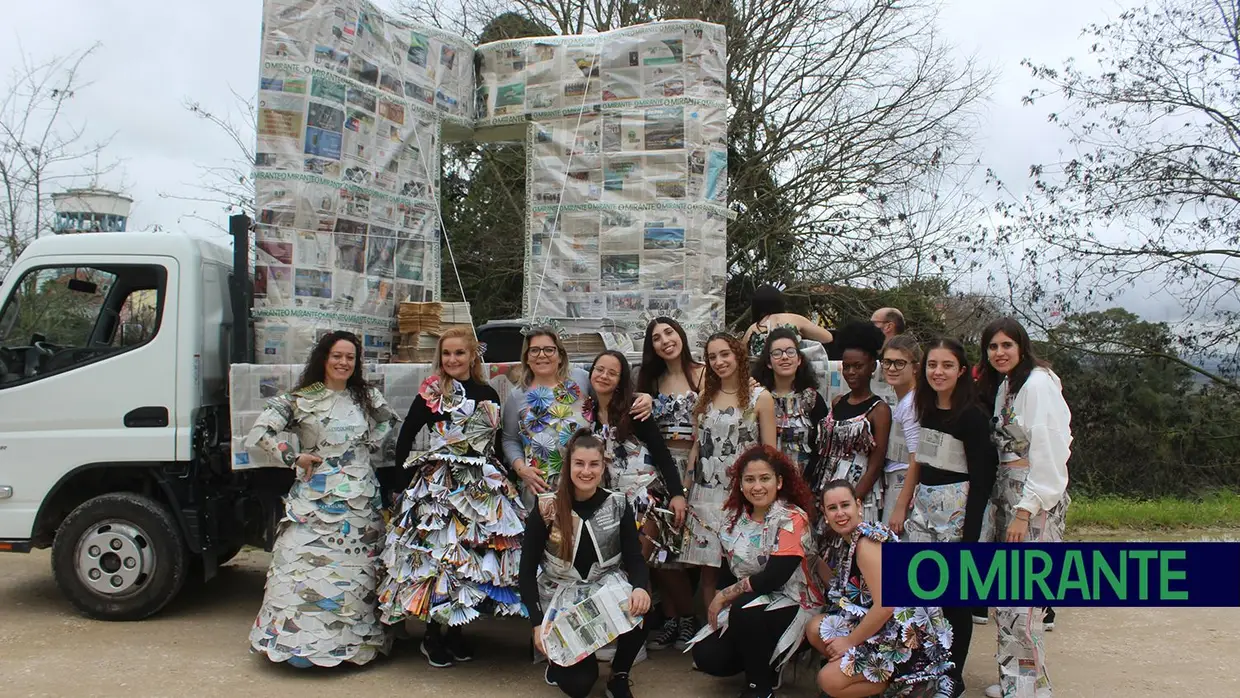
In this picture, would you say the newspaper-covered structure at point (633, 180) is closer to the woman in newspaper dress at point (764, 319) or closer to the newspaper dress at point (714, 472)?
the woman in newspaper dress at point (764, 319)

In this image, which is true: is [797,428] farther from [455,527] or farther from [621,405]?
[455,527]

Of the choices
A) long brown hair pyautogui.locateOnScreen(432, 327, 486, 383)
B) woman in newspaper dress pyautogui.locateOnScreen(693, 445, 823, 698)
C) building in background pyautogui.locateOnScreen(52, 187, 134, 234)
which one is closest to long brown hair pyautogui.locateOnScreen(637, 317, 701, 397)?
woman in newspaper dress pyautogui.locateOnScreen(693, 445, 823, 698)

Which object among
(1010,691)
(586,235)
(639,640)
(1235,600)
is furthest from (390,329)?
(1235,600)

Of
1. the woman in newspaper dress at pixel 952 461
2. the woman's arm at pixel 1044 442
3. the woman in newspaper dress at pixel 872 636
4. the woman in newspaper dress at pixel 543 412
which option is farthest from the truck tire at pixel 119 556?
the woman's arm at pixel 1044 442

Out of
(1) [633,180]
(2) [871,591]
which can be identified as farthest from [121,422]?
(2) [871,591]

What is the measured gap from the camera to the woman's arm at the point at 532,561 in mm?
4285

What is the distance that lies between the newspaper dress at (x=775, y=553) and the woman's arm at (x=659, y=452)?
1.56 feet

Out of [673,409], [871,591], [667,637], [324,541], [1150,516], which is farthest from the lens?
[1150,516]

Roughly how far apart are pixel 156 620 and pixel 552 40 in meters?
4.53

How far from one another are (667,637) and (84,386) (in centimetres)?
353

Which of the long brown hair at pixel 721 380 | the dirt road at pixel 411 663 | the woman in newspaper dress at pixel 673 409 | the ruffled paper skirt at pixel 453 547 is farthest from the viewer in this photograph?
the woman in newspaper dress at pixel 673 409

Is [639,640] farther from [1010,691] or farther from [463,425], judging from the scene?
[1010,691]

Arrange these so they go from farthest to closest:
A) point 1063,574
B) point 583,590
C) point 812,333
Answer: point 812,333
point 583,590
point 1063,574

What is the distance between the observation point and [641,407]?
470 centimetres
